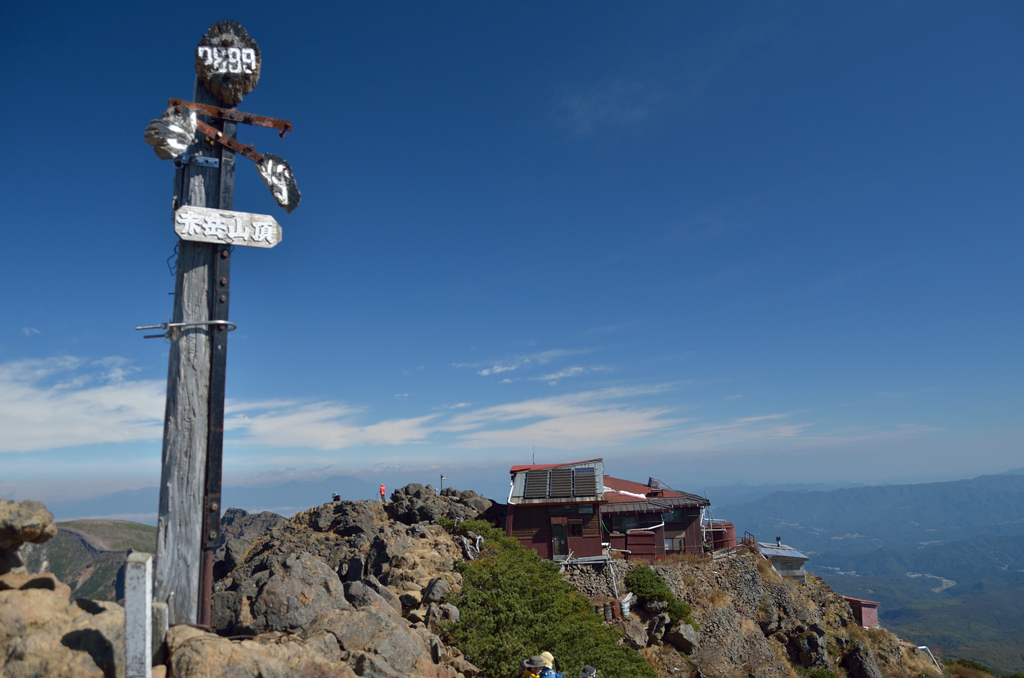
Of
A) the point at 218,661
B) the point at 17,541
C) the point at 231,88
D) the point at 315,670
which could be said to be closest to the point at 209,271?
the point at 231,88

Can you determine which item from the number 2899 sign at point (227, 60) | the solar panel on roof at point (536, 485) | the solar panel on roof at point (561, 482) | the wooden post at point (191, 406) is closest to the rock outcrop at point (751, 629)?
the solar panel on roof at point (561, 482)

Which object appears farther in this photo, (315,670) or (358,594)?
(358,594)

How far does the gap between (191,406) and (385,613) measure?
6585 mm

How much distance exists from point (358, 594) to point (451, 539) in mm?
9882

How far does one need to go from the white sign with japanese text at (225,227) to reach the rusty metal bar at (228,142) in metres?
1.00

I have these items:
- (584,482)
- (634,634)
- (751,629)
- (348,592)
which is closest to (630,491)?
(584,482)

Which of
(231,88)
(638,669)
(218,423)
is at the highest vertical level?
(231,88)

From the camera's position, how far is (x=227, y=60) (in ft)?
25.8

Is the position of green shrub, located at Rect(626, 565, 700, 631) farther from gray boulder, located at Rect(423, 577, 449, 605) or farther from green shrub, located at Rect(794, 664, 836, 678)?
gray boulder, located at Rect(423, 577, 449, 605)

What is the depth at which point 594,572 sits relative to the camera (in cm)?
2658

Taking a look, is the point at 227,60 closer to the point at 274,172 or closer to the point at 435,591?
the point at 274,172

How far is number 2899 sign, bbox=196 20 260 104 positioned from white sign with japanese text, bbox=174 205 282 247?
1.84 metres

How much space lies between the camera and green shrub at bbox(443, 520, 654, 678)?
45.4 feet

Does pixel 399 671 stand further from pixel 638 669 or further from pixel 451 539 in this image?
pixel 451 539
